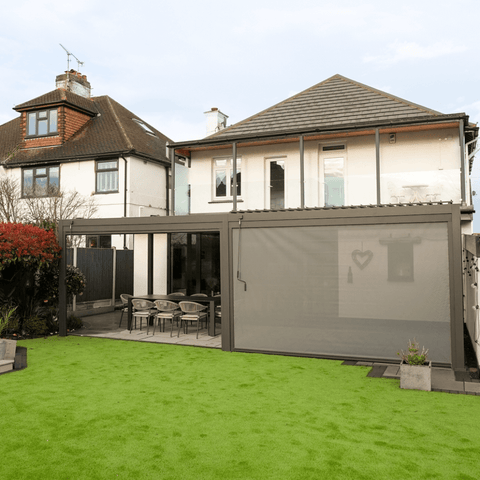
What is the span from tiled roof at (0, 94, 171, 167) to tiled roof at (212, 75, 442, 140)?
221 inches

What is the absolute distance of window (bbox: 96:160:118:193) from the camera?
18062 mm

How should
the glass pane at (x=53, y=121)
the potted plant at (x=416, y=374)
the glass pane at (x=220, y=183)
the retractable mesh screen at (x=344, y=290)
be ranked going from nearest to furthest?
the potted plant at (x=416, y=374) < the retractable mesh screen at (x=344, y=290) < the glass pane at (x=220, y=183) < the glass pane at (x=53, y=121)

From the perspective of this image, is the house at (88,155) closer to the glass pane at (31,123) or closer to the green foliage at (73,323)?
the glass pane at (31,123)

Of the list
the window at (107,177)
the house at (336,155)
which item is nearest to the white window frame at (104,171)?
the window at (107,177)

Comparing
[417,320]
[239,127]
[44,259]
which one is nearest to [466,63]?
[239,127]

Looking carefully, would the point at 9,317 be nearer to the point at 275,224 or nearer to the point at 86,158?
the point at 275,224

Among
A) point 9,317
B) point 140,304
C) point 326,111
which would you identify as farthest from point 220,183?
point 9,317

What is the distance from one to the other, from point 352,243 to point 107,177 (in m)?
12.3

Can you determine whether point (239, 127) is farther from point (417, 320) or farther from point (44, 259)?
point (417, 320)

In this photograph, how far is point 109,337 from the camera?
10.7 meters

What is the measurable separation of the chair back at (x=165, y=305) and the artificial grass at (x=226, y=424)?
8.08 feet

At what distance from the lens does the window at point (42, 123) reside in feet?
65.0

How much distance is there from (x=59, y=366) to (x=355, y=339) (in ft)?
16.8

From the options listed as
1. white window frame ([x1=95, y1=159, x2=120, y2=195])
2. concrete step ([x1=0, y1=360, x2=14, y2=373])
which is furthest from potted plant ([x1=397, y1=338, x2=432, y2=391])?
white window frame ([x1=95, y1=159, x2=120, y2=195])
